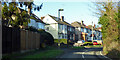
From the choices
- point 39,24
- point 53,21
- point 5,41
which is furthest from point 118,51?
point 53,21

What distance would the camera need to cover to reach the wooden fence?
15.7m

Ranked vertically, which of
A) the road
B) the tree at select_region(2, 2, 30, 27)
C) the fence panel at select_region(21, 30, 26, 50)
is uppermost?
the tree at select_region(2, 2, 30, 27)

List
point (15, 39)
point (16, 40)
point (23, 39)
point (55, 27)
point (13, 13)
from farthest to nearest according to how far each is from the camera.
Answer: point (55, 27)
point (23, 39)
point (13, 13)
point (16, 40)
point (15, 39)

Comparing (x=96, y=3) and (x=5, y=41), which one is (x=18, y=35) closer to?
(x=5, y=41)

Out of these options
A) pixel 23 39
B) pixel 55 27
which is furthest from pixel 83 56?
pixel 55 27

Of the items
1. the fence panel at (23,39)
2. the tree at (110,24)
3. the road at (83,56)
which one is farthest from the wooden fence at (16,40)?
the tree at (110,24)

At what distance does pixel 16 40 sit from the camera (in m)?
18.3

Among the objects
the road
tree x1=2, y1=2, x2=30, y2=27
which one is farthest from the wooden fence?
the road

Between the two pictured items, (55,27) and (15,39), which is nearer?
(15,39)

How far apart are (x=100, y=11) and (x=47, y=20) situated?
A: 37.3 metres

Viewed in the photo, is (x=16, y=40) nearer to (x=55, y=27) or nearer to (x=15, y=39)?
(x=15, y=39)

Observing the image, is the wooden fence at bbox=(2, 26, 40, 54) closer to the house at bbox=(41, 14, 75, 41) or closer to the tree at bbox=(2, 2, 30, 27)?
the tree at bbox=(2, 2, 30, 27)

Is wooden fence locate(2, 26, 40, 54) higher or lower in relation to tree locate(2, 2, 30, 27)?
lower

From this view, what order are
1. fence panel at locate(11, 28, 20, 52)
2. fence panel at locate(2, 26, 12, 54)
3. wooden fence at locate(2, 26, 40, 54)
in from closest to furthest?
1. fence panel at locate(2, 26, 12, 54)
2. wooden fence at locate(2, 26, 40, 54)
3. fence panel at locate(11, 28, 20, 52)
